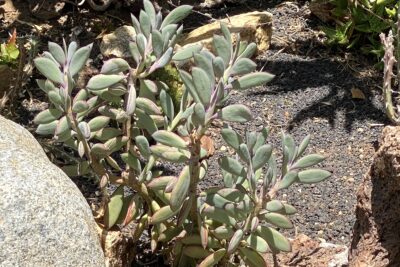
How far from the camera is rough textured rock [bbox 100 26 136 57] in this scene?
4169 mm

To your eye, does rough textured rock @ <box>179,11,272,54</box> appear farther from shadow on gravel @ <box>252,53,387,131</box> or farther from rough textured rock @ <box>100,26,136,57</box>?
rough textured rock @ <box>100,26,136,57</box>

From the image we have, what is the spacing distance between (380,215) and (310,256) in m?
0.41

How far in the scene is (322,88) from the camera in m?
4.30

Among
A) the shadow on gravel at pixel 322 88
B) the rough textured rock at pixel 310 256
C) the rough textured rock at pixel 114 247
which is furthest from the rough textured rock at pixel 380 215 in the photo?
the shadow on gravel at pixel 322 88

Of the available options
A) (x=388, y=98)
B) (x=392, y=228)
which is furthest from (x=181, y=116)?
(x=388, y=98)

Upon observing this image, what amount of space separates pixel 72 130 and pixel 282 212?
2.42ft

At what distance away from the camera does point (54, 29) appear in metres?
4.73

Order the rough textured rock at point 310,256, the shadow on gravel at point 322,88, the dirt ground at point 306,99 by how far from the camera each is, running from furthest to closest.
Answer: the shadow on gravel at point 322,88
the dirt ground at point 306,99
the rough textured rock at point 310,256

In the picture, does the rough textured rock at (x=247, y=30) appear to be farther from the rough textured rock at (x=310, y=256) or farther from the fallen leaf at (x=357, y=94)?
the rough textured rock at (x=310, y=256)

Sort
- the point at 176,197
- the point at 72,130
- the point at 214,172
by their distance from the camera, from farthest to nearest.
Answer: the point at 214,172
the point at 72,130
the point at 176,197

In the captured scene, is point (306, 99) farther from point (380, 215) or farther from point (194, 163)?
point (194, 163)

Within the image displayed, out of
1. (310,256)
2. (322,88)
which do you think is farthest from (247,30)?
(310,256)

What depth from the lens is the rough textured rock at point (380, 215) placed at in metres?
2.69

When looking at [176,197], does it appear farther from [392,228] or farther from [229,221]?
[392,228]
